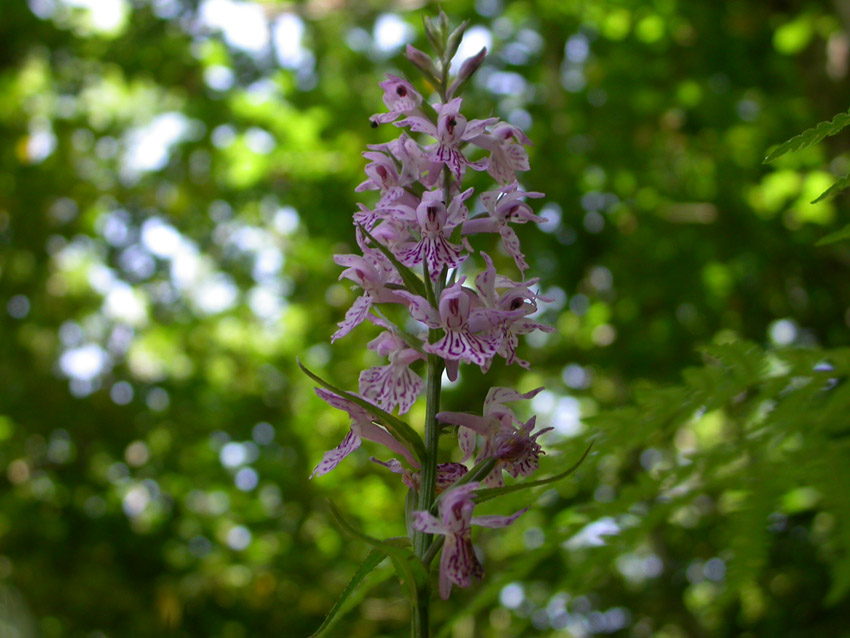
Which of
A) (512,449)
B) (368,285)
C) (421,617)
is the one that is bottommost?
(421,617)

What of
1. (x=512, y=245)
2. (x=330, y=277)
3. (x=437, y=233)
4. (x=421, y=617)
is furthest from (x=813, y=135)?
(x=330, y=277)

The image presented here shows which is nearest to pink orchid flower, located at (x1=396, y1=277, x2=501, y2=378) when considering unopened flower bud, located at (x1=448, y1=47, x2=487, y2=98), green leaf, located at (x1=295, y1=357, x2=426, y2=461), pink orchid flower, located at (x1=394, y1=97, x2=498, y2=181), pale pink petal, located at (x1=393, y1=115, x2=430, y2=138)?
green leaf, located at (x1=295, y1=357, x2=426, y2=461)

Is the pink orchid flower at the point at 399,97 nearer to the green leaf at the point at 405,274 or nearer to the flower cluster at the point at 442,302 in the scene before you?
the flower cluster at the point at 442,302

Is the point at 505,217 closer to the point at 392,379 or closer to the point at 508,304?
the point at 508,304

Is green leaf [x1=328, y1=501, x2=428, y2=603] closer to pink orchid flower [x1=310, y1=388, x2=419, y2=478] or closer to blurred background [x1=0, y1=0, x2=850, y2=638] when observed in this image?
pink orchid flower [x1=310, y1=388, x2=419, y2=478]

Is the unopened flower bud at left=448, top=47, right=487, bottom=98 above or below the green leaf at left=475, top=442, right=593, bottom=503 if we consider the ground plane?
above

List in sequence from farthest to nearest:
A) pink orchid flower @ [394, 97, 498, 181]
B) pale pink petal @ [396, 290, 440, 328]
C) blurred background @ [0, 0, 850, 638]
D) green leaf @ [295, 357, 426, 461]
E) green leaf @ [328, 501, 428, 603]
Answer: blurred background @ [0, 0, 850, 638]
pink orchid flower @ [394, 97, 498, 181]
pale pink petal @ [396, 290, 440, 328]
green leaf @ [295, 357, 426, 461]
green leaf @ [328, 501, 428, 603]

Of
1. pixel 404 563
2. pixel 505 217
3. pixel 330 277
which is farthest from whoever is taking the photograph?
pixel 330 277
